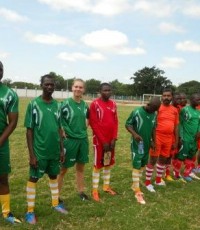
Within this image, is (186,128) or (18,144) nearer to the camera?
(186,128)

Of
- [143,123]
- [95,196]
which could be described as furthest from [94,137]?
[95,196]

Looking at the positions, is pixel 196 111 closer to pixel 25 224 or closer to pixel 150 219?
pixel 150 219

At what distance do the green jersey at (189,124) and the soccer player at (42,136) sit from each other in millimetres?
3887

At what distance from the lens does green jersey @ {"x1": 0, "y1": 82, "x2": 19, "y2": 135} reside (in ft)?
17.5

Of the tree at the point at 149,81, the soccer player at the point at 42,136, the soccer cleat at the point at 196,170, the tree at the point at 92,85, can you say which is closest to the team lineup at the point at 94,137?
the soccer player at the point at 42,136

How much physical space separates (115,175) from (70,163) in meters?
2.59

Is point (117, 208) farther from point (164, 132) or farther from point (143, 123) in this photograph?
point (164, 132)

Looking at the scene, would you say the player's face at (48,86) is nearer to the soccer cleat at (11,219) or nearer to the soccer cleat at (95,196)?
the soccer cleat at (11,219)

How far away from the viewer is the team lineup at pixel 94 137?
5688mm

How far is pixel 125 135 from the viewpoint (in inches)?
667

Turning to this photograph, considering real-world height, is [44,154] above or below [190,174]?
above

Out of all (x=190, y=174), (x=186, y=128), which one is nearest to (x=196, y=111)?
(x=186, y=128)

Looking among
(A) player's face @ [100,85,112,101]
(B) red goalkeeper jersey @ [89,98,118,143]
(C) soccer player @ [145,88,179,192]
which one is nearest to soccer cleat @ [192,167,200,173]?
(C) soccer player @ [145,88,179,192]

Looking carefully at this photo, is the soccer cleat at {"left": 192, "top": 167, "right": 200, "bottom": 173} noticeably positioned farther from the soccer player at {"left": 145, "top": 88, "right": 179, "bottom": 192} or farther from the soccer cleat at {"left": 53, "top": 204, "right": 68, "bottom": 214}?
the soccer cleat at {"left": 53, "top": 204, "right": 68, "bottom": 214}
